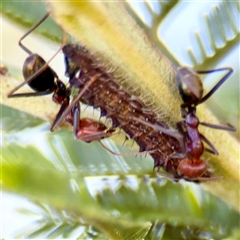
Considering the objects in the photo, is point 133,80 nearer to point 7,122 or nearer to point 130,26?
point 130,26

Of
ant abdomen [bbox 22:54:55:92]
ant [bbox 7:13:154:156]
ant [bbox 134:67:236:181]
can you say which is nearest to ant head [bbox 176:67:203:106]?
ant [bbox 134:67:236:181]

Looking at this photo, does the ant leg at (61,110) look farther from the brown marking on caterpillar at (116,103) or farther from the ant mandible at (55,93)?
the brown marking on caterpillar at (116,103)

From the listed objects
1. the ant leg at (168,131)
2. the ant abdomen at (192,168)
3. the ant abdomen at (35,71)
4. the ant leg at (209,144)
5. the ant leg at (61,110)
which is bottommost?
the ant abdomen at (192,168)

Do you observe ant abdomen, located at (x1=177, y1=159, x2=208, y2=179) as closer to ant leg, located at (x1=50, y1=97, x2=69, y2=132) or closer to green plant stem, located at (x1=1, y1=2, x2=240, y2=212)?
green plant stem, located at (x1=1, y1=2, x2=240, y2=212)

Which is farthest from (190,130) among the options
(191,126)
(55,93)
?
(55,93)

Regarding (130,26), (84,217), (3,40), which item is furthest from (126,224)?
(3,40)

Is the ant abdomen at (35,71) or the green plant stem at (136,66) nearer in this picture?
the green plant stem at (136,66)

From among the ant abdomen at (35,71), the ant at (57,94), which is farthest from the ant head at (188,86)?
the ant abdomen at (35,71)
